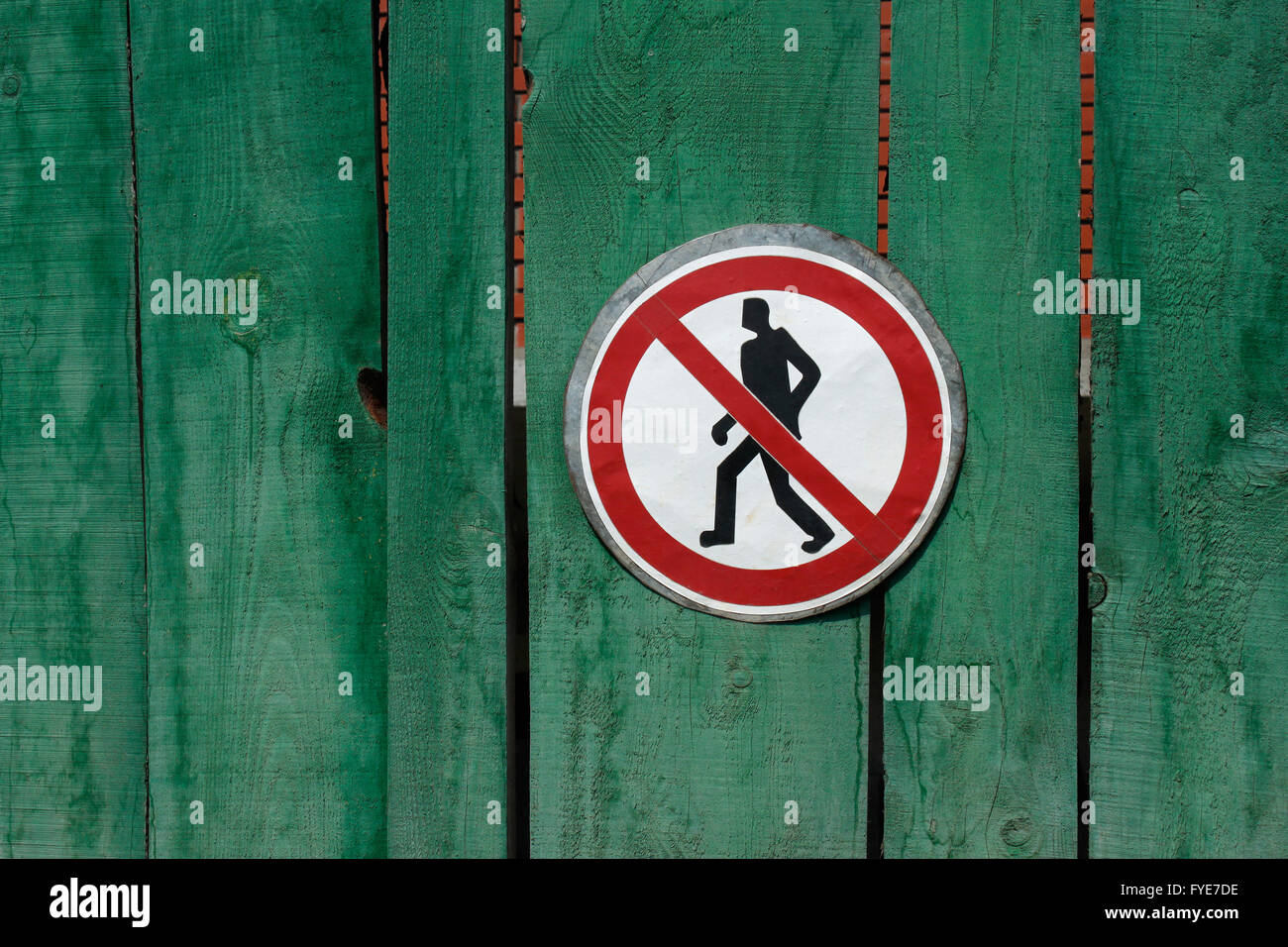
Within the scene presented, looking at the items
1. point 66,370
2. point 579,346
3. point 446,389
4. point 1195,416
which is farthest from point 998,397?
point 66,370

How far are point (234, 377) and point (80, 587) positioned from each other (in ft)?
1.48

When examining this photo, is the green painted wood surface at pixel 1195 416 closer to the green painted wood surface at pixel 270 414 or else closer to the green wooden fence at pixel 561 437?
the green wooden fence at pixel 561 437

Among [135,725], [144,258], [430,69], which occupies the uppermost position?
[430,69]

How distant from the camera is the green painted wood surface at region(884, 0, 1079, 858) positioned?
1490 millimetres

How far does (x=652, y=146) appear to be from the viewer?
1521 millimetres

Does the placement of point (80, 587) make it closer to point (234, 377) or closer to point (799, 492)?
point (234, 377)

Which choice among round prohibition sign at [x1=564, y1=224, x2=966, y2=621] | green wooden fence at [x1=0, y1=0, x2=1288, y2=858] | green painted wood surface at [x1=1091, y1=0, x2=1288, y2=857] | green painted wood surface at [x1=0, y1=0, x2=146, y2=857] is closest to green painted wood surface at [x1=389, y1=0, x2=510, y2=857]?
green wooden fence at [x1=0, y1=0, x2=1288, y2=858]

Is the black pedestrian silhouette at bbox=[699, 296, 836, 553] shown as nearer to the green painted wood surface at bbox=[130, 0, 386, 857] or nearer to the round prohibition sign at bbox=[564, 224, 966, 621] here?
the round prohibition sign at bbox=[564, 224, 966, 621]

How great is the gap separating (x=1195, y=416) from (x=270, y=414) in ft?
4.96

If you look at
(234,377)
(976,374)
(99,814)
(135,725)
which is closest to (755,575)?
(976,374)

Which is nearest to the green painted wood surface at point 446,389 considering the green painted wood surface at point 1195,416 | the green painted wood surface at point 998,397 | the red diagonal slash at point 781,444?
the red diagonal slash at point 781,444

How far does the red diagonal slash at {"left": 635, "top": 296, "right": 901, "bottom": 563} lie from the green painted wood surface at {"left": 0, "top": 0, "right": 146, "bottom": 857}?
963mm

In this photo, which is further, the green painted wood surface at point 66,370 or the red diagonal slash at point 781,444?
the green painted wood surface at point 66,370

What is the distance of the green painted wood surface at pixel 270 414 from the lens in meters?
1.56
